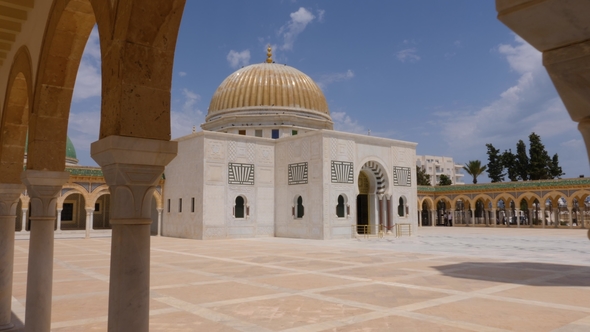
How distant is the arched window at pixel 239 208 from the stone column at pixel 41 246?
17.6m

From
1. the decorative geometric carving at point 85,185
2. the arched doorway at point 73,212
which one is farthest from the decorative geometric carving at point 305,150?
the arched doorway at point 73,212

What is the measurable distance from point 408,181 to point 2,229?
71.9ft

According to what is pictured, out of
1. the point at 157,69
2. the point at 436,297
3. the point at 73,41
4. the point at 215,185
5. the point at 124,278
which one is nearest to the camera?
the point at 124,278

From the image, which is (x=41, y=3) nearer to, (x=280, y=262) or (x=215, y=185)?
(x=280, y=262)

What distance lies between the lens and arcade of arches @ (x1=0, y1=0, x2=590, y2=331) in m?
1.24

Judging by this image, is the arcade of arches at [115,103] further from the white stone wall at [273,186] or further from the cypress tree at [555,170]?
the cypress tree at [555,170]

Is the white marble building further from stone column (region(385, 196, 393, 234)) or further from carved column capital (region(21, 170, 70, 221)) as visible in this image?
carved column capital (region(21, 170, 70, 221))

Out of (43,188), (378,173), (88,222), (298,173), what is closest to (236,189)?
(298,173)

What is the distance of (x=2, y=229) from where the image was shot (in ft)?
19.6

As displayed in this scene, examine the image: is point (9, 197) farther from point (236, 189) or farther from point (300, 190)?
point (300, 190)

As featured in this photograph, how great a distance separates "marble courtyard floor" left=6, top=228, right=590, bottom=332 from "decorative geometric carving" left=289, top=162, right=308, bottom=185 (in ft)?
31.8

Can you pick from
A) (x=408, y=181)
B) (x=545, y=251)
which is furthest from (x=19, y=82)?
(x=408, y=181)

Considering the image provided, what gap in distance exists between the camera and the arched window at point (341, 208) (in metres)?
22.0

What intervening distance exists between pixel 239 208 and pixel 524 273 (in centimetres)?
1529
